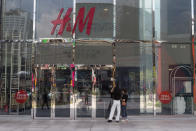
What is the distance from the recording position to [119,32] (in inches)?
503

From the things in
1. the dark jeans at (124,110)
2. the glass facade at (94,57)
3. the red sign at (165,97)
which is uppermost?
the glass facade at (94,57)

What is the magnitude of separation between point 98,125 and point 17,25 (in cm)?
670

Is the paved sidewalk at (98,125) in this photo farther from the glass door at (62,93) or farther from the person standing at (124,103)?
the glass door at (62,93)

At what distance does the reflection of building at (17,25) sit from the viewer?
1285 cm

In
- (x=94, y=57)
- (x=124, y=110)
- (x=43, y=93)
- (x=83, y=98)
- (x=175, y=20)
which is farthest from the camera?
(x=175, y=20)

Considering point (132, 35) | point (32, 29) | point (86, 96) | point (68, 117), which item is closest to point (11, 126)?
point (68, 117)

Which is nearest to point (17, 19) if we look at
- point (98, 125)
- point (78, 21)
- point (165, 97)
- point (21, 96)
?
point (78, 21)

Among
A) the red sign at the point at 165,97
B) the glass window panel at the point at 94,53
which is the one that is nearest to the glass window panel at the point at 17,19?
the glass window panel at the point at 94,53

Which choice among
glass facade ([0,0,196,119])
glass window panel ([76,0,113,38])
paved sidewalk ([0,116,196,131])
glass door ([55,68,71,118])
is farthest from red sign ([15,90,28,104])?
glass window panel ([76,0,113,38])

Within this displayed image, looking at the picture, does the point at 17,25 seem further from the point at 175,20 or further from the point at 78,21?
the point at 175,20

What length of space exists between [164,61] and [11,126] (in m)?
7.88

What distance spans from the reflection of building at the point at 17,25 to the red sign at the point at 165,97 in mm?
7304

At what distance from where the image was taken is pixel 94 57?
1260 centimetres

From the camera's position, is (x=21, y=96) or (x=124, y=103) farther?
(x=21, y=96)
